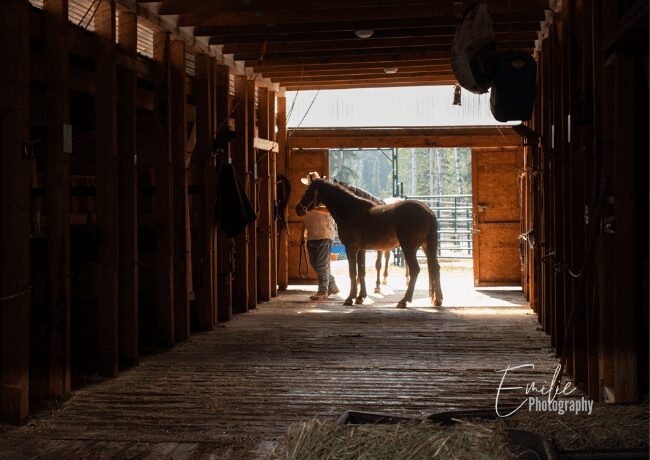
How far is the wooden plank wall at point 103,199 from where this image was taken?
532 cm

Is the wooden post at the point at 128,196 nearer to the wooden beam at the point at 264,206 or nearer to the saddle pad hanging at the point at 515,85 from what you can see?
the saddle pad hanging at the point at 515,85

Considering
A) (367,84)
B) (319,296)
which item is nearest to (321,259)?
(319,296)

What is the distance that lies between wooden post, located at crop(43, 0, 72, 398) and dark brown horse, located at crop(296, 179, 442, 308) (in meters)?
6.23

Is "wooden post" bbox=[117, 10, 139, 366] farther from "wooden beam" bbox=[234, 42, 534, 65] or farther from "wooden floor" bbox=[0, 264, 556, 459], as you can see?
"wooden beam" bbox=[234, 42, 534, 65]

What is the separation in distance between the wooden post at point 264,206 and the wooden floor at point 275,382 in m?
1.96

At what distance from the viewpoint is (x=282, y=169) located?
47.2 feet

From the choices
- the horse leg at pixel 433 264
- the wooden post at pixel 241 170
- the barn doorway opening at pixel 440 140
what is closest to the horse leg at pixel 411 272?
the horse leg at pixel 433 264

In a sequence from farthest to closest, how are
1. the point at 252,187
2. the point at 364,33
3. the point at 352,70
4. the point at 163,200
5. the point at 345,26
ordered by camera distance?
the point at 352,70
the point at 252,187
the point at 364,33
the point at 345,26
the point at 163,200

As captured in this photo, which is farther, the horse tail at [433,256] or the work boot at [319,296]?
the work boot at [319,296]

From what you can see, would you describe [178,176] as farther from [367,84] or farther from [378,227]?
[367,84]

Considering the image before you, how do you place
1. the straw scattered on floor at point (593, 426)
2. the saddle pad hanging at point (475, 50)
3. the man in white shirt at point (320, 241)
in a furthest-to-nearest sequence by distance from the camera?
the man in white shirt at point (320, 241)
the saddle pad hanging at point (475, 50)
the straw scattered on floor at point (593, 426)

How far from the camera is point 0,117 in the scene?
529 centimetres

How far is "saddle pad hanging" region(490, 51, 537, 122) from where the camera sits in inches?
259

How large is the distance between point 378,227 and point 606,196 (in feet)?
23.6
